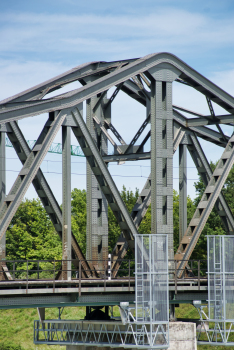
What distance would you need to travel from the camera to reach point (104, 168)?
2402 cm

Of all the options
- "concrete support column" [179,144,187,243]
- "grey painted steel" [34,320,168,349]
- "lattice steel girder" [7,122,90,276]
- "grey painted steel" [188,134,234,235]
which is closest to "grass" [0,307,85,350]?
"concrete support column" [179,144,187,243]

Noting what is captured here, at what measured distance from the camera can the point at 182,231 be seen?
33.2 meters

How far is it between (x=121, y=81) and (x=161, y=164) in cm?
387

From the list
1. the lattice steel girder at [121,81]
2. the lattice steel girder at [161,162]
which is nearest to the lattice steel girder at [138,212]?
the lattice steel girder at [121,81]

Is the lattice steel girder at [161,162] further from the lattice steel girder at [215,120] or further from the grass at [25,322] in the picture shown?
the grass at [25,322]

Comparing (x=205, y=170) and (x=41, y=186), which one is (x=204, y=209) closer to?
(x=205, y=170)

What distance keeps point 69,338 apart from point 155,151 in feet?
29.3

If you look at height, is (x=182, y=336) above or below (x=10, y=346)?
above

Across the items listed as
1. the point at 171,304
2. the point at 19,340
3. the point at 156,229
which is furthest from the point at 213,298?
the point at 19,340

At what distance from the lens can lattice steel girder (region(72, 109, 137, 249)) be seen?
78.5ft

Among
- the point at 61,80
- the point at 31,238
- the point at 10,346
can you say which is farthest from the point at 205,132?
the point at 31,238

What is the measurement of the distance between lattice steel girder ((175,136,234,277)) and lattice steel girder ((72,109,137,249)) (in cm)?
Result: 329

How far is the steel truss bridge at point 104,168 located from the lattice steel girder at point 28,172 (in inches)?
1.4

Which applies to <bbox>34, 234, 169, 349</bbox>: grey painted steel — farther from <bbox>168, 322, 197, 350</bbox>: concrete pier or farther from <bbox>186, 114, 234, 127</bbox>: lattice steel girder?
<bbox>186, 114, 234, 127</bbox>: lattice steel girder
